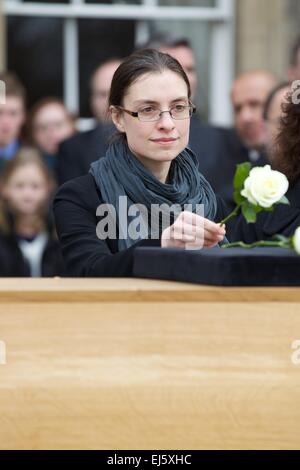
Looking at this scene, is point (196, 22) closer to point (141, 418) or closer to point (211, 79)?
point (211, 79)

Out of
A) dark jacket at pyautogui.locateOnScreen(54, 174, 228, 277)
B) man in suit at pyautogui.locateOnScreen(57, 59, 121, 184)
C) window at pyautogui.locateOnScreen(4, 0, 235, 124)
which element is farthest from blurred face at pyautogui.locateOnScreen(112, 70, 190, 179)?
window at pyautogui.locateOnScreen(4, 0, 235, 124)

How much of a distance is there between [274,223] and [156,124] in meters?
0.75

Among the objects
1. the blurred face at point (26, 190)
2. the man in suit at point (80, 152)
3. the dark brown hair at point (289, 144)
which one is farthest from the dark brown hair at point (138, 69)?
the blurred face at point (26, 190)

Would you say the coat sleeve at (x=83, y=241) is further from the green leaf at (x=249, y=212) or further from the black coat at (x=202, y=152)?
the black coat at (x=202, y=152)

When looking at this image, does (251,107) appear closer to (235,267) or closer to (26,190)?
(26,190)

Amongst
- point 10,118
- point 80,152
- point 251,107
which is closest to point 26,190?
point 10,118

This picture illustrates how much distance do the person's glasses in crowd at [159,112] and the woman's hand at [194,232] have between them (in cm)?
32

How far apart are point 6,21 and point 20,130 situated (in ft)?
7.91

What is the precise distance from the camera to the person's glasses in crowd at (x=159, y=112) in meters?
3.85

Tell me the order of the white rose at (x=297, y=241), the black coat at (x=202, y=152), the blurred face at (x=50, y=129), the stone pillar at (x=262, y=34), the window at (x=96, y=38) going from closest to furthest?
the white rose at (x=297, y=241), the black coat at (x=202, y=152), the blurred face at (x=50, y=129), the window at (x=96, y=38), the stone pillar at (x=262, y=34)

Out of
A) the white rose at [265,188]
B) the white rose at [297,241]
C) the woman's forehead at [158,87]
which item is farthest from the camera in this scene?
the woman's forehead at [158,87]

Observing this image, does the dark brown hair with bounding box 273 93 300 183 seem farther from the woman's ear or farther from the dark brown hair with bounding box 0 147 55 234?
the dark brown hair with bounding box 0 147 55 234

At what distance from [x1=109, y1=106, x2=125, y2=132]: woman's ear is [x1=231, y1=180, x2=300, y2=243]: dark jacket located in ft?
1.69

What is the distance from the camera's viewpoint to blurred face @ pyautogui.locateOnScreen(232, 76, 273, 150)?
22.4 feet
